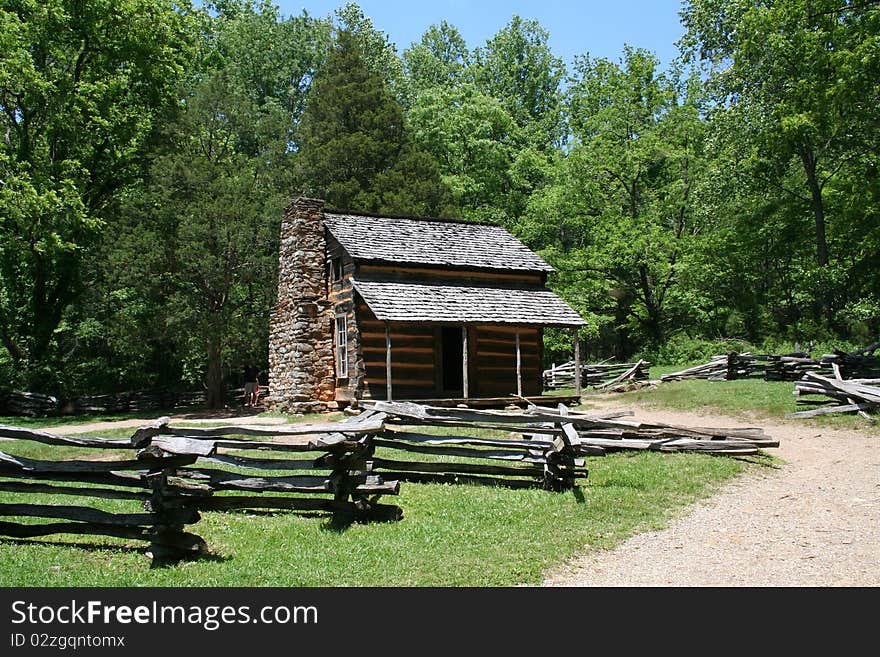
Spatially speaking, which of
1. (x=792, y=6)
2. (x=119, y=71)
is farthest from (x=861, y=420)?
(x=119, y=71)

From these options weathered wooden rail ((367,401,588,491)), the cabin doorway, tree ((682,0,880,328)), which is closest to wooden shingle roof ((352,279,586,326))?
the cabin doorway

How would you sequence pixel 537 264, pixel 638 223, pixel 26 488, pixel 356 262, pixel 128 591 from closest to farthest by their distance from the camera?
pixel 128 591
pixel 26 488
pixel 356 262
pixel 537 264
pixel 638 223

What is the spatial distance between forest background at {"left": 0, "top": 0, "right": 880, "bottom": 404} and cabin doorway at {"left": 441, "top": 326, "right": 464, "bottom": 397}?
795cm

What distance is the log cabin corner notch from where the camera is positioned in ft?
63.4

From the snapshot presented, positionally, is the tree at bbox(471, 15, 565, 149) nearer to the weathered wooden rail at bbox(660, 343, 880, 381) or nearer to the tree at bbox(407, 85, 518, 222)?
the tree at bbox(407, 85, 518, 222)

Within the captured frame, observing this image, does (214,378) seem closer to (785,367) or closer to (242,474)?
(242,474)

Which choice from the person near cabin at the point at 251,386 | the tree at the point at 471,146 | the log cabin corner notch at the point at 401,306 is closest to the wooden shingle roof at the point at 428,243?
the log cabin corner notch at the point at 401,306

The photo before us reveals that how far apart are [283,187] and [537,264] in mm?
13183

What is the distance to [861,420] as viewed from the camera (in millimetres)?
13805

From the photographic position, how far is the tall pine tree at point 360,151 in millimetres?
33750

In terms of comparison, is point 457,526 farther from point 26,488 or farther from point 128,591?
point 26,488

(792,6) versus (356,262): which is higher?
(792,6)

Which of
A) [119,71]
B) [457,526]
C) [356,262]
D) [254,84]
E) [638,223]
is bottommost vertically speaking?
[457,526]

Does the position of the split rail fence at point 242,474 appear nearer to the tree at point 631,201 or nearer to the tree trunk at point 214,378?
the tree trunk at point 214,378
